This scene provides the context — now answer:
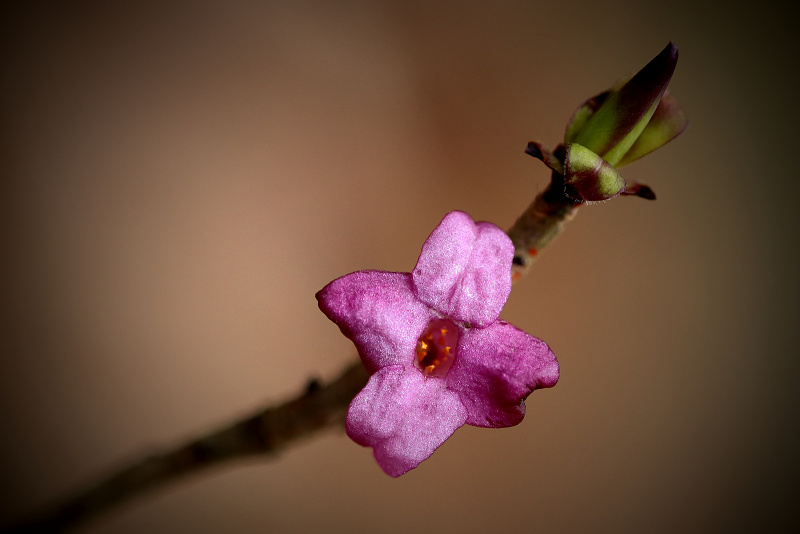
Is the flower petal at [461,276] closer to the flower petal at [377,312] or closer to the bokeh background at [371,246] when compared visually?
the flower petal at [377,312]

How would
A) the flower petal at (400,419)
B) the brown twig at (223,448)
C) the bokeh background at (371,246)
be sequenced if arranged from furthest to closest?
the bokeh background at (371,246) < the brown twig at (223,448) < the flower petal at (400,419)

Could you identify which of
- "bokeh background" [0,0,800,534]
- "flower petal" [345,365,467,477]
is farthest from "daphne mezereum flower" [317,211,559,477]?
"bokeh background" [0,0,800,534]

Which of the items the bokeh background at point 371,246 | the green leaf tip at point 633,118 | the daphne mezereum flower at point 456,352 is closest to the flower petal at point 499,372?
the daphne mezereum flower at point 456,352

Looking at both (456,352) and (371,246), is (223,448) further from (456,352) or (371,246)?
(371,246)

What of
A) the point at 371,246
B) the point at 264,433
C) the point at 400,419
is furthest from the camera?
the point at 371,246

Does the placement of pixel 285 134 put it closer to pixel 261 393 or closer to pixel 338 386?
pixel 261 393

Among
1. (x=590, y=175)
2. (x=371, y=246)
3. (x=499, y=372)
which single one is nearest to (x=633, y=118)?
(x=590, y=175)
